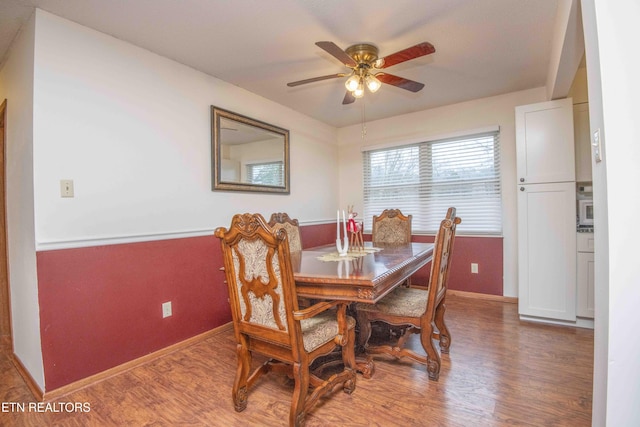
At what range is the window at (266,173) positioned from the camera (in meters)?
3.14

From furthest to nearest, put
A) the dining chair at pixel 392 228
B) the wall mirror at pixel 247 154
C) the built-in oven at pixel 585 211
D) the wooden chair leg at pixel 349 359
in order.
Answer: the dining chair at pixel 392 228, the wall mirror at pixel 247 154, the built-in oven at pixel 585 211, the wooden chair leg at pixel 349 359

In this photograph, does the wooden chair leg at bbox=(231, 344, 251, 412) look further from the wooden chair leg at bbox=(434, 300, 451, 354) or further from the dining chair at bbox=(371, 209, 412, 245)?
the dining chair at bbox=(371, 209, 412, 245)

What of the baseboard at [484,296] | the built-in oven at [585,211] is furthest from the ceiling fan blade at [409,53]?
the baseboard at [484,296]

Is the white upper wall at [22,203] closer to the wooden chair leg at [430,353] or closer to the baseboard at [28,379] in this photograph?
the baseboard at [28,379]

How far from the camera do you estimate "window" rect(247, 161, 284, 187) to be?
3.14 m

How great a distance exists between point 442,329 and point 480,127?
246 cm

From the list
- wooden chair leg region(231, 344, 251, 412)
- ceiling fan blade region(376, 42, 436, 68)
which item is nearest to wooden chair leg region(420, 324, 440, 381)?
wooden chair leg region(231, 344, 251, 412)

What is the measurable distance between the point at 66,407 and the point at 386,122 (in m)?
4.13

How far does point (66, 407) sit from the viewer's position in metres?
1.71

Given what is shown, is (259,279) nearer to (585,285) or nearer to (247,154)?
(247,154)

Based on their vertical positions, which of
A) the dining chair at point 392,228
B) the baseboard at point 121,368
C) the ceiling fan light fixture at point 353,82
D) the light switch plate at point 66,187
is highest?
the ceiling fan light fixture at point 353,82

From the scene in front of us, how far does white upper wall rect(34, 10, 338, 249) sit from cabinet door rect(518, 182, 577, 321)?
8.79ft

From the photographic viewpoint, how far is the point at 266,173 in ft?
10.9

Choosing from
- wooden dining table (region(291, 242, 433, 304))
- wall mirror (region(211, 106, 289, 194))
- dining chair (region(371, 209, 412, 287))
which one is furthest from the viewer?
dining chair (region(371, 209, 412, 287))
